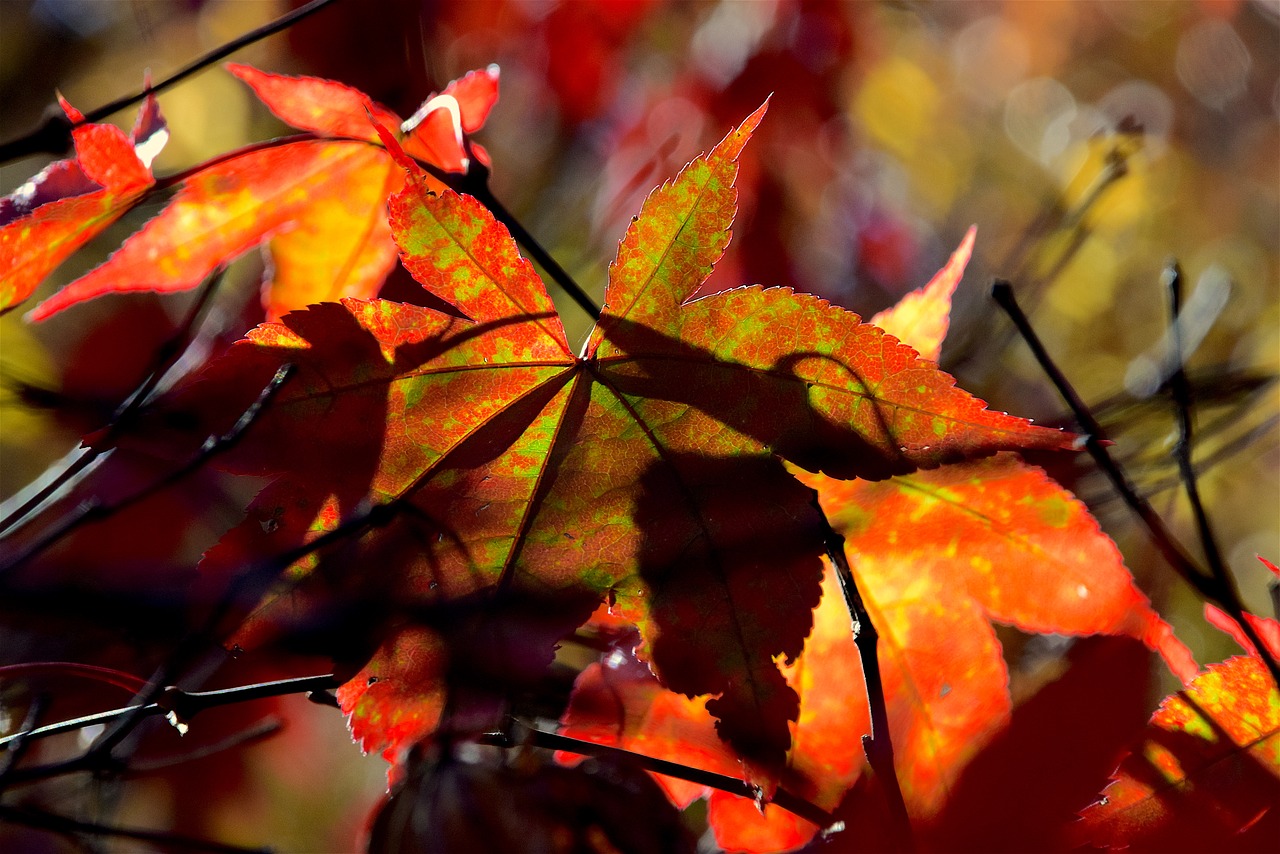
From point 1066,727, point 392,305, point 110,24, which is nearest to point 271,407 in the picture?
point 392,305

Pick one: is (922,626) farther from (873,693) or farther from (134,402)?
(134,402)

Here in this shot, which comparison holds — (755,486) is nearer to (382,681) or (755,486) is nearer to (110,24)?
(382,681)

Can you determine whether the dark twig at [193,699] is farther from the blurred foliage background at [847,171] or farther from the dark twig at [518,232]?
the blurred foliage background at [847,171]

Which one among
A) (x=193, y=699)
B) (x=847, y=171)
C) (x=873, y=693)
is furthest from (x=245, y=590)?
(x=847, y=171)

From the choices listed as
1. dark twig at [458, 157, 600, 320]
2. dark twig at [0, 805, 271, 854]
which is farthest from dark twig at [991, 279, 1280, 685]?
dark twig at [0, 805, 271, 854]

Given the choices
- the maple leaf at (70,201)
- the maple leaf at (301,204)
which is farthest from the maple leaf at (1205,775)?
the maple leaf at (70,201)

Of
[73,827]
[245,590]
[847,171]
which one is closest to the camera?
[245,590]

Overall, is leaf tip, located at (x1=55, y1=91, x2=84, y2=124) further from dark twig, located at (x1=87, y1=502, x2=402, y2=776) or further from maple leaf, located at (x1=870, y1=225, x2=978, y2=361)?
maple leaf, located at (x1=870, y1=225, x2=978, y2=361)
